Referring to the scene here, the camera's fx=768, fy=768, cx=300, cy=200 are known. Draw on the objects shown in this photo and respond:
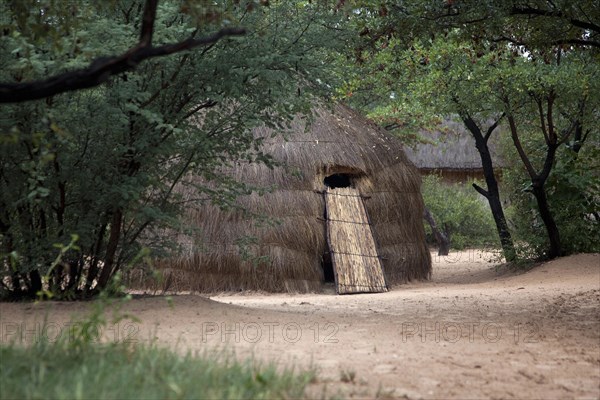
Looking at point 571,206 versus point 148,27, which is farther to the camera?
point 571,206

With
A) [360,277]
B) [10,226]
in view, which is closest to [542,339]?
[10,226]

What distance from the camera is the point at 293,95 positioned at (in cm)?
791

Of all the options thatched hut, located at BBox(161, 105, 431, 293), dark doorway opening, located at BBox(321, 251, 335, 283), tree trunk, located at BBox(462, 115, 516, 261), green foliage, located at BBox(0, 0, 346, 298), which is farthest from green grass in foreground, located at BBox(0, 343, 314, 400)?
tree trunk, located at BBox(462, 115, 516, 261)

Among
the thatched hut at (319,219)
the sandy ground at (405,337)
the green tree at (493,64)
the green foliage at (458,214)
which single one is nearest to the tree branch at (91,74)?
the sandy ground at (405,337)

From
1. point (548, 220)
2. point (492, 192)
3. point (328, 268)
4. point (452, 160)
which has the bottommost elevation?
point (328, 268)

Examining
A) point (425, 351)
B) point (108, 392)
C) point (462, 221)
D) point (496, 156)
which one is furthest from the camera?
point (496, 156)

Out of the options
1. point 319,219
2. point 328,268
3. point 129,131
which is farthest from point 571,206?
point 129,131

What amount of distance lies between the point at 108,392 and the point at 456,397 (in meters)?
1.80

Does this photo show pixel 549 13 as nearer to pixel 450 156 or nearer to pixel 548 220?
pixel 548 220

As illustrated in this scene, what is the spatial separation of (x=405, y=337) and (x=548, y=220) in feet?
27.8

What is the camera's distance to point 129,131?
23.7 ft

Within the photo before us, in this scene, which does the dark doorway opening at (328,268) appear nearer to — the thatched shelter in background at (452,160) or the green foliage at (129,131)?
the green foliage at (129,131)

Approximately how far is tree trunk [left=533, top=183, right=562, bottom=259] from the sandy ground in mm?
3686

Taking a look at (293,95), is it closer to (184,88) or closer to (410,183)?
(184,88)
